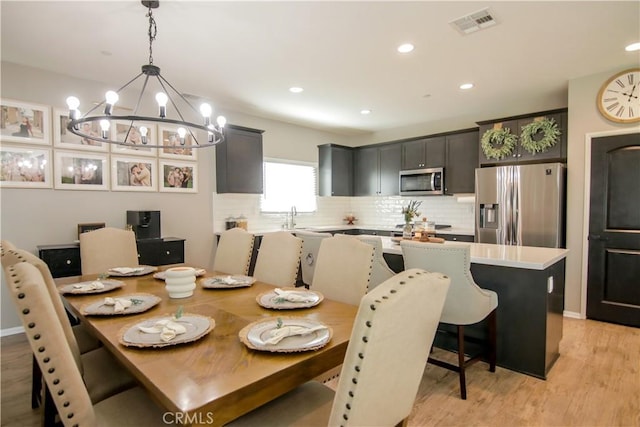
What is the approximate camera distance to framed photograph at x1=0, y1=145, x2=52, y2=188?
3.30 meters

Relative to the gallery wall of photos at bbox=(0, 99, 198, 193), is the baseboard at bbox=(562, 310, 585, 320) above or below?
below

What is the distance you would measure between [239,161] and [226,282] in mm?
2942

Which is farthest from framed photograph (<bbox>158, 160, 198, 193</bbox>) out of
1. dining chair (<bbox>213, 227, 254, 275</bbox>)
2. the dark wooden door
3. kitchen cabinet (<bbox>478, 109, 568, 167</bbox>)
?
the dark wooden door

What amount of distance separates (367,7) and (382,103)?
231 cm

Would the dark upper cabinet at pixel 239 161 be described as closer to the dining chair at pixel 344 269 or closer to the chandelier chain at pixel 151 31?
the chandelier chain at pixel 151 31

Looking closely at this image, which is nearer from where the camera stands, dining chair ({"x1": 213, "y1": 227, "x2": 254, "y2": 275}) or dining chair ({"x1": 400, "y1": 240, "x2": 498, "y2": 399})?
dining chair ({"x1": 400, "y1": 240, "x2": 498, "y2": 399})

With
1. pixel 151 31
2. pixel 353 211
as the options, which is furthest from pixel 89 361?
pixel 353 211

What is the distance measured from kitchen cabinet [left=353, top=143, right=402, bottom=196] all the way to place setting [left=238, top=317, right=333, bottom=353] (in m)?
4.75

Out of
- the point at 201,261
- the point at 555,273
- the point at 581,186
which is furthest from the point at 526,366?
the point at 201,261

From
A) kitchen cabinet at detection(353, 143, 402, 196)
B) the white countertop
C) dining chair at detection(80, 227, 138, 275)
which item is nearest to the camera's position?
the white countertop

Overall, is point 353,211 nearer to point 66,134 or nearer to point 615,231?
point 615,231

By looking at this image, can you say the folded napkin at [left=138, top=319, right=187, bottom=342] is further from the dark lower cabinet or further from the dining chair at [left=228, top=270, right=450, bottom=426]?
the dark lower cabinet

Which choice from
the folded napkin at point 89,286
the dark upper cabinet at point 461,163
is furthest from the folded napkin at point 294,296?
the dark upper cabinet at point 461,163

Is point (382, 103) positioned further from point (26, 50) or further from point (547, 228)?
point (26, 50)
